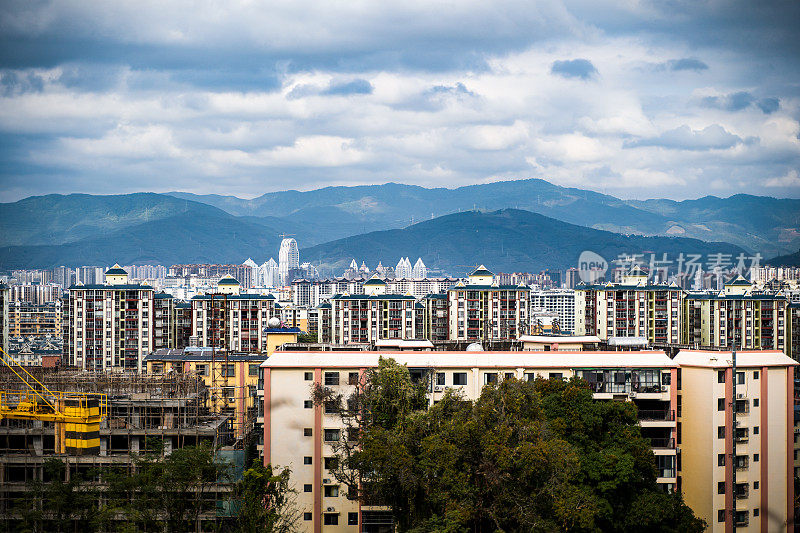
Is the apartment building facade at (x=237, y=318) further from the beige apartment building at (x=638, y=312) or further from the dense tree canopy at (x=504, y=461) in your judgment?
the dense tree canopy at (x=504, y=461)

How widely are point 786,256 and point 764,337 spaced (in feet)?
111

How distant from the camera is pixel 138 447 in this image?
61.1ft

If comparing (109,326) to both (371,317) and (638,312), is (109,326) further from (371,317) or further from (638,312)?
(638,312)

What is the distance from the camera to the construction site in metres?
17.6

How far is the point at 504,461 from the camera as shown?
579 inches

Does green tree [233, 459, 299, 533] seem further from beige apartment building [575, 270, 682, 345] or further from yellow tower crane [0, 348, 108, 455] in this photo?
beige apartment building [575, 270, 682, 345]

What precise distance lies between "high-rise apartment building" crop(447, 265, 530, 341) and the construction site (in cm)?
4141

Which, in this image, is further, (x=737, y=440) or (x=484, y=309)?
(x=484, y=309)

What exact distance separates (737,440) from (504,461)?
27.6ft

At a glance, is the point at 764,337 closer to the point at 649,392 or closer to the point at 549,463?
the point at 649,392

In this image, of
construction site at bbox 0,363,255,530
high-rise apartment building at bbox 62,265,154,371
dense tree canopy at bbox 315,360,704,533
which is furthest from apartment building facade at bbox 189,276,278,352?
dense tree canopy at bbox 315,360,704,533

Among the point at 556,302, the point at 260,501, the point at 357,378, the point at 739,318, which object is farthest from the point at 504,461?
the point at 556,302

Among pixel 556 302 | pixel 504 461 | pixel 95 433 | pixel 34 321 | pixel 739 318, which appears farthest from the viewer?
pixel 556 302

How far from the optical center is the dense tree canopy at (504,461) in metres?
14.9
